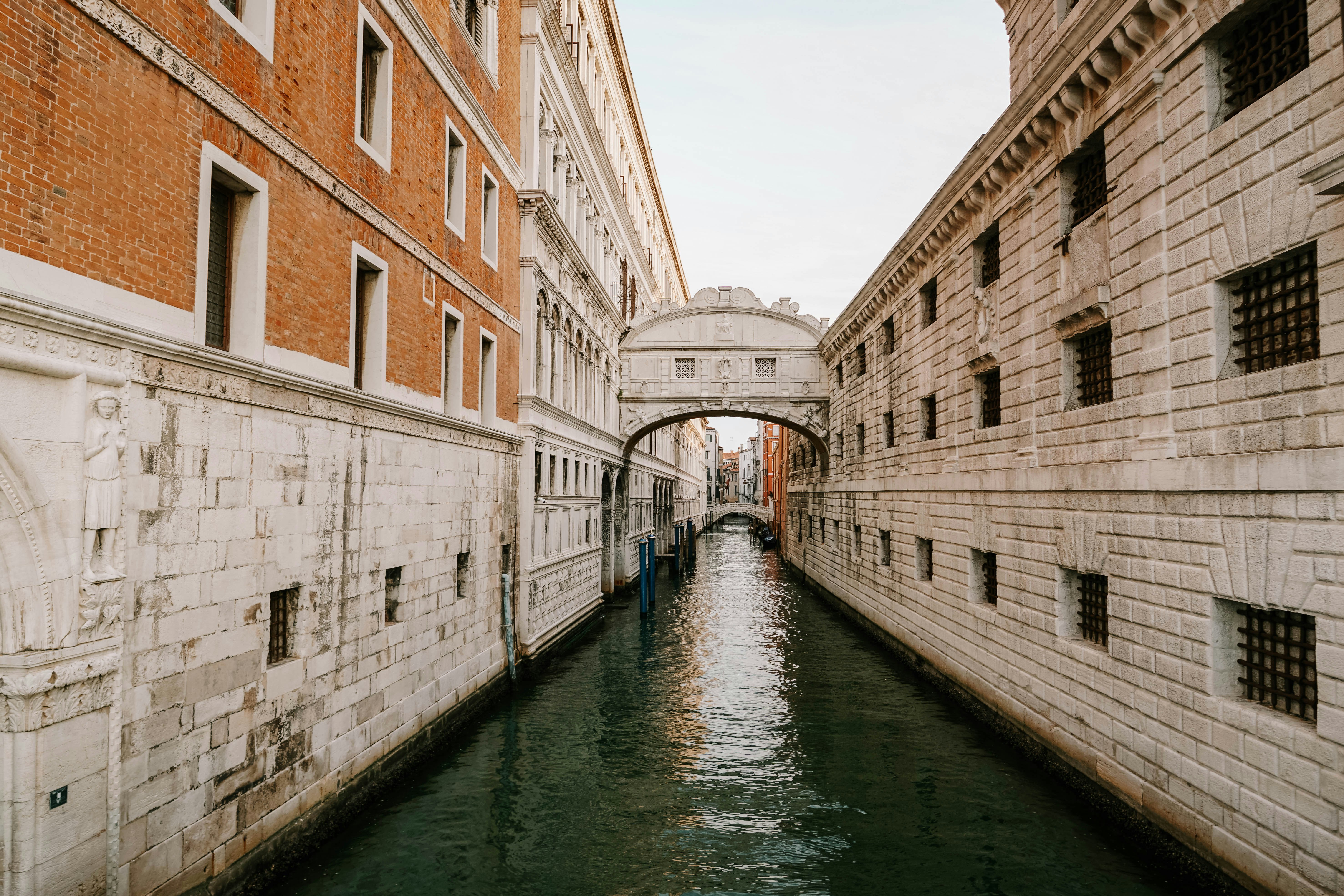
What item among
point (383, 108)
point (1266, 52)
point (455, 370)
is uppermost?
point (383, 108)

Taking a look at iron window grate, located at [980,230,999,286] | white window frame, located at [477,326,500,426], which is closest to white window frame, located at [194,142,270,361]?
white window frame, located at [477,326,500,426]

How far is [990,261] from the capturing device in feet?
41.4

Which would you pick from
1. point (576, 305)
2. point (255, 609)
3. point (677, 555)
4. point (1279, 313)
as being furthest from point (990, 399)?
point (677, 555)

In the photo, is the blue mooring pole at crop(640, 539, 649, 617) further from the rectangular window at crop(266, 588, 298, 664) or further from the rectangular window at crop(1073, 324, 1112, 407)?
the rectangular window at crop(266, 588, 298, 664)

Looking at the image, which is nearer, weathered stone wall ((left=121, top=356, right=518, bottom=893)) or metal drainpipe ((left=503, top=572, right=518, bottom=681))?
weathered stone wall ((left=121, top=356, right=518, bottom=893))

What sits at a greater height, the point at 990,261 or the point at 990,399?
the point at 990,261

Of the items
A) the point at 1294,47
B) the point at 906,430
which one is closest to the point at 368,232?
the point at 1294,47

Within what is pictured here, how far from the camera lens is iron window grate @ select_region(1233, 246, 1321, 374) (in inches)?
234

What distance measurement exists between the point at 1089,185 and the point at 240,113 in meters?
8.75

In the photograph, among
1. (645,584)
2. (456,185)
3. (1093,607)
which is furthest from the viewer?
(645,584)

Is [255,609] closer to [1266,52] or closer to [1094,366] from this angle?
[1094,366]

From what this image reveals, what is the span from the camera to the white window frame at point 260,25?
672cm

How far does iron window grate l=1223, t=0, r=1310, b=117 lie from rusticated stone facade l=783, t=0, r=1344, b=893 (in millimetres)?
22

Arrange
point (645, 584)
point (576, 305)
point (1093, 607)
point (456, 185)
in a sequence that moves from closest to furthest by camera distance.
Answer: point (1093, 607)
point (456, 185)
point (576, 305)
point (645, 584)
